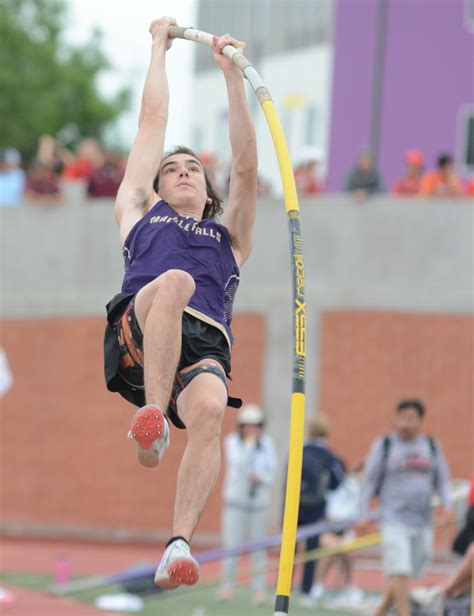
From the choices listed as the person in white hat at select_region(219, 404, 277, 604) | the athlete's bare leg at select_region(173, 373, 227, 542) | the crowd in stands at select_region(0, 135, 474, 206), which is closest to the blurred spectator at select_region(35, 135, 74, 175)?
the crowd in stands at select_region(0, 135, 474, 206)

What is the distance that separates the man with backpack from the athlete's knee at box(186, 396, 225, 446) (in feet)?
17.8

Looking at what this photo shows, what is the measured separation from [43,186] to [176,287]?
14.6 m

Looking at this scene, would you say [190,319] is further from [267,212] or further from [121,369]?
[267,212]

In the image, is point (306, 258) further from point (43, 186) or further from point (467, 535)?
point (467, 535)

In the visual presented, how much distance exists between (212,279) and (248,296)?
44.1 ft

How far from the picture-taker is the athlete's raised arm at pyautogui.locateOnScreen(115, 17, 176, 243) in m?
8.06

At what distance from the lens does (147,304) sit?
7.35 meters

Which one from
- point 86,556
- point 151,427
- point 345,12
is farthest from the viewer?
point 345,12

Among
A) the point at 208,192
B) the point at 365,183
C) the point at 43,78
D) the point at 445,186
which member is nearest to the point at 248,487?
the point at 365,183

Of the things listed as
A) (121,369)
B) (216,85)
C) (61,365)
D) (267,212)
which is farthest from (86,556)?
(216,85)

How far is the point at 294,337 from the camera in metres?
7.46

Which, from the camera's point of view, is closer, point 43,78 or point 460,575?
point 460,575

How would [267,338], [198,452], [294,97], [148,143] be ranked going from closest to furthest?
[198,452] < [148,143] < [267,338] < [294,97]

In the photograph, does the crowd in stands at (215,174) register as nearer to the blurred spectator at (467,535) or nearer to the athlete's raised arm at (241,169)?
→ the blurred spectator at (467,535)
